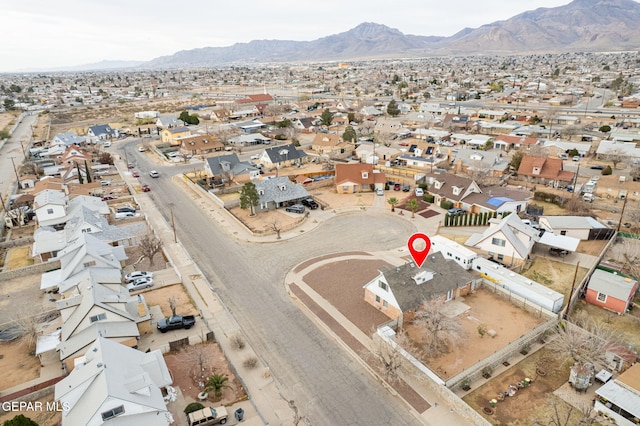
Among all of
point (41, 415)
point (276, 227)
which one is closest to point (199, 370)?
point (41, 415)

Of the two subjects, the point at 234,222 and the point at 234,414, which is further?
the point at 234,222

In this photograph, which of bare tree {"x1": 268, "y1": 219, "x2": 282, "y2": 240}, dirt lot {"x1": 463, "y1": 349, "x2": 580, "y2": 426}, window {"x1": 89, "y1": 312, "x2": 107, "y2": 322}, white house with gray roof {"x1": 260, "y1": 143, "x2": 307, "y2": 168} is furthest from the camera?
white house with gray roof {"x1": 260, "y1": 143, "x2": 307, "y2": 168}

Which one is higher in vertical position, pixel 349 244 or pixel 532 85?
pixel 532 85

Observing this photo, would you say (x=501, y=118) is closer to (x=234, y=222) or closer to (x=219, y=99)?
(x=234, y=222)

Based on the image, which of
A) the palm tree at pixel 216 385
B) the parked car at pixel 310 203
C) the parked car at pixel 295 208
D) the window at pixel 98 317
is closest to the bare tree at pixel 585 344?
the palm tree at pixel 216 385

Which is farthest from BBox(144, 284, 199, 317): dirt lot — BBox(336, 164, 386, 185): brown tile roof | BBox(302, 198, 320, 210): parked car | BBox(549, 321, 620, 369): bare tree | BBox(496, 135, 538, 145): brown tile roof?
BBox(496, 135, 538, 145): brown tile roof

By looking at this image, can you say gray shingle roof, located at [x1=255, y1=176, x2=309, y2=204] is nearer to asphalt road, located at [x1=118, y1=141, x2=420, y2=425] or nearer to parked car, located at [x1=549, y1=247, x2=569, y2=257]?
asphalt road, located at [x1=118, y1=141, x2=420, y2=425]

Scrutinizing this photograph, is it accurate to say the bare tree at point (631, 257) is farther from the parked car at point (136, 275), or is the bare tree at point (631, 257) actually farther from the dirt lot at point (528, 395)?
the parked car at point (136, 275)

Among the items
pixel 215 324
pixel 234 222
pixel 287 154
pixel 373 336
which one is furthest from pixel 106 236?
pixel 287 154
